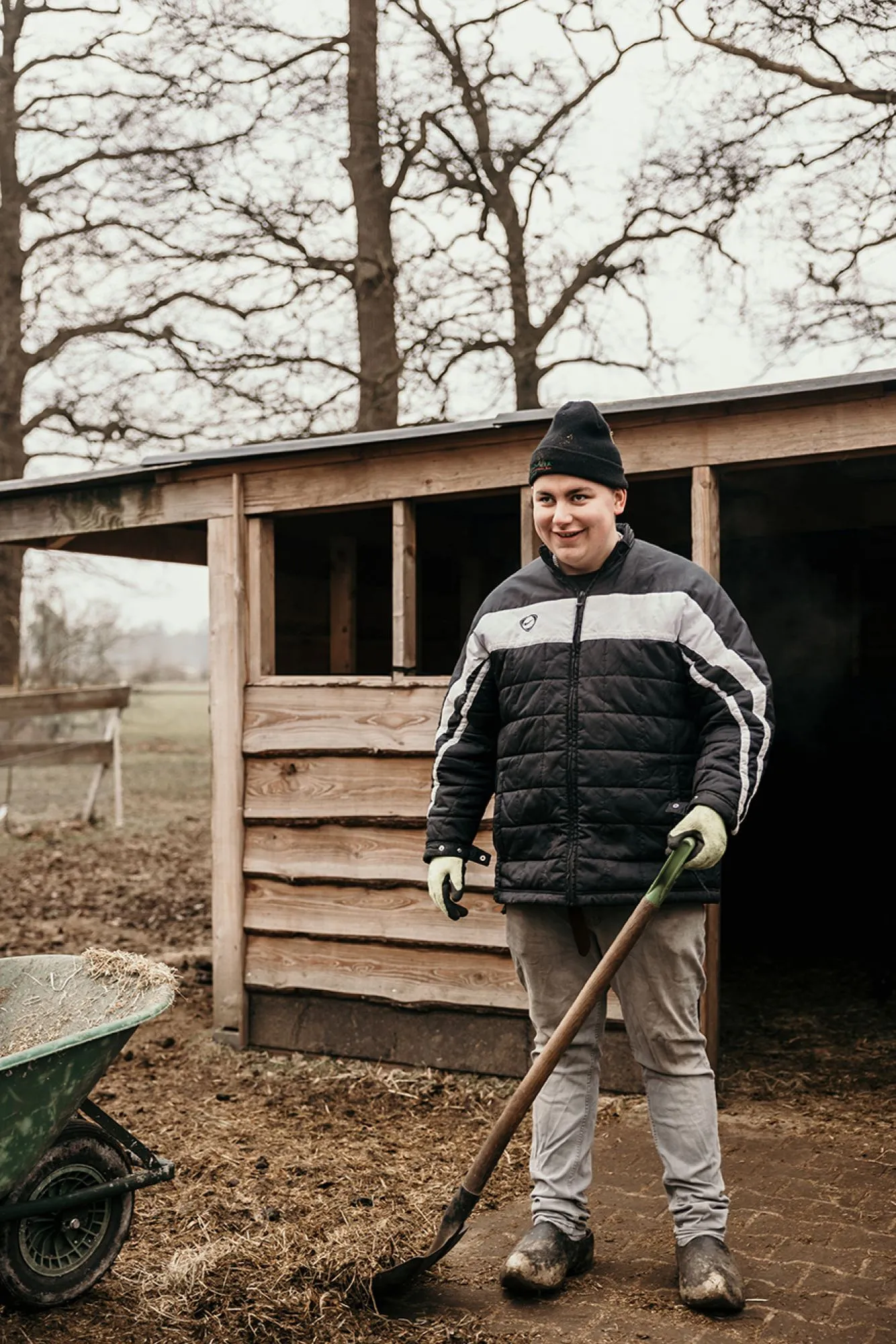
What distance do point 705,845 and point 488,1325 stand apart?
4.02 ft

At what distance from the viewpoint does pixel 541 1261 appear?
3.10 metres

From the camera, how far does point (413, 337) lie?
36.5ft

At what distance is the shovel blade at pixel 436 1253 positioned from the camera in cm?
303

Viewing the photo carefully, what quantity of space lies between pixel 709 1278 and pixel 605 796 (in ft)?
3.66

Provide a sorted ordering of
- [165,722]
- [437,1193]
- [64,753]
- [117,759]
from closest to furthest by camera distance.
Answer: [437,1193], [64,753], [117,759], [165,722]

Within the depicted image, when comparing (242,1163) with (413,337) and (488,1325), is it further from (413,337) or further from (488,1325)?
(413,337)

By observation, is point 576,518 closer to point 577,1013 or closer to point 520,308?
point 577,1013

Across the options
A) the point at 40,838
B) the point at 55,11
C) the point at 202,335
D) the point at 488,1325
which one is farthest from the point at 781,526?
the point at 55,11

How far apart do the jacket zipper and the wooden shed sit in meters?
1.59

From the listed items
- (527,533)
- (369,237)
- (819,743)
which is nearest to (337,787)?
(527,533)

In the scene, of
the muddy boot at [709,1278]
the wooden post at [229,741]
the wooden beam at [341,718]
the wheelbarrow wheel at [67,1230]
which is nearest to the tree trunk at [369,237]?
the wooden post at [229,741]

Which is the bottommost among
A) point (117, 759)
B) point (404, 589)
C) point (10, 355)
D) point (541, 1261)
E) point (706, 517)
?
point (541, 1261)

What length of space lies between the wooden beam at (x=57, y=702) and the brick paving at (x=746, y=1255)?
760 cm

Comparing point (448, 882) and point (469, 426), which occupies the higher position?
point (469, 426)
